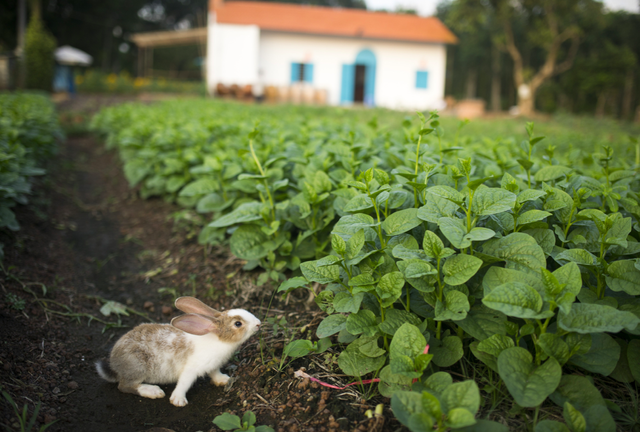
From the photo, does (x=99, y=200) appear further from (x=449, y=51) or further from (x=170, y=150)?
(x=449, y=51)

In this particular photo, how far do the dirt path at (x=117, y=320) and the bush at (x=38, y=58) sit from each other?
15.3 meters

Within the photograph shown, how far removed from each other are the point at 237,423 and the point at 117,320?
132 cm

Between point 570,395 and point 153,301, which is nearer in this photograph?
point 570,395

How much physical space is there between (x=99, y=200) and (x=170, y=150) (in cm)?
122

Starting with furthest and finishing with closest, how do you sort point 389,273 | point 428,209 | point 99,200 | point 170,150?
point 99,200
point 170,150
point 428,209
point 389,273

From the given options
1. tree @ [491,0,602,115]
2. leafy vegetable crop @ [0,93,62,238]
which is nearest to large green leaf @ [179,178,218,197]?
leafy vegetable crop @ [0,93,62,238]

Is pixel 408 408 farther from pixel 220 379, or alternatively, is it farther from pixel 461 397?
pixel 220 379

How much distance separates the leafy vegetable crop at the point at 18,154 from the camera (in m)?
2.69

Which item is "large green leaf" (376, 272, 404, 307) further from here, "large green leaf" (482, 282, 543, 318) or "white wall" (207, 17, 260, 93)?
"white wall" (207, 17, 260, 93)

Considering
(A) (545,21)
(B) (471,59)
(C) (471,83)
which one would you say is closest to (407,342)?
(A) (545,21)

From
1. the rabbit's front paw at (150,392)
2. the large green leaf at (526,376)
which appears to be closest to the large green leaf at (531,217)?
the large green leaf at (526,376)

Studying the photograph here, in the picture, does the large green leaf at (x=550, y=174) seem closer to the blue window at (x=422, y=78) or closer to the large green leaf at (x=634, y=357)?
the large green leaf at (x=634, y=357)

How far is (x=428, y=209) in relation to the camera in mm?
1727

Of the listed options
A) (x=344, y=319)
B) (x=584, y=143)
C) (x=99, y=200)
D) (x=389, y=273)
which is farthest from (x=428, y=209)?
(x=584, y=143)
